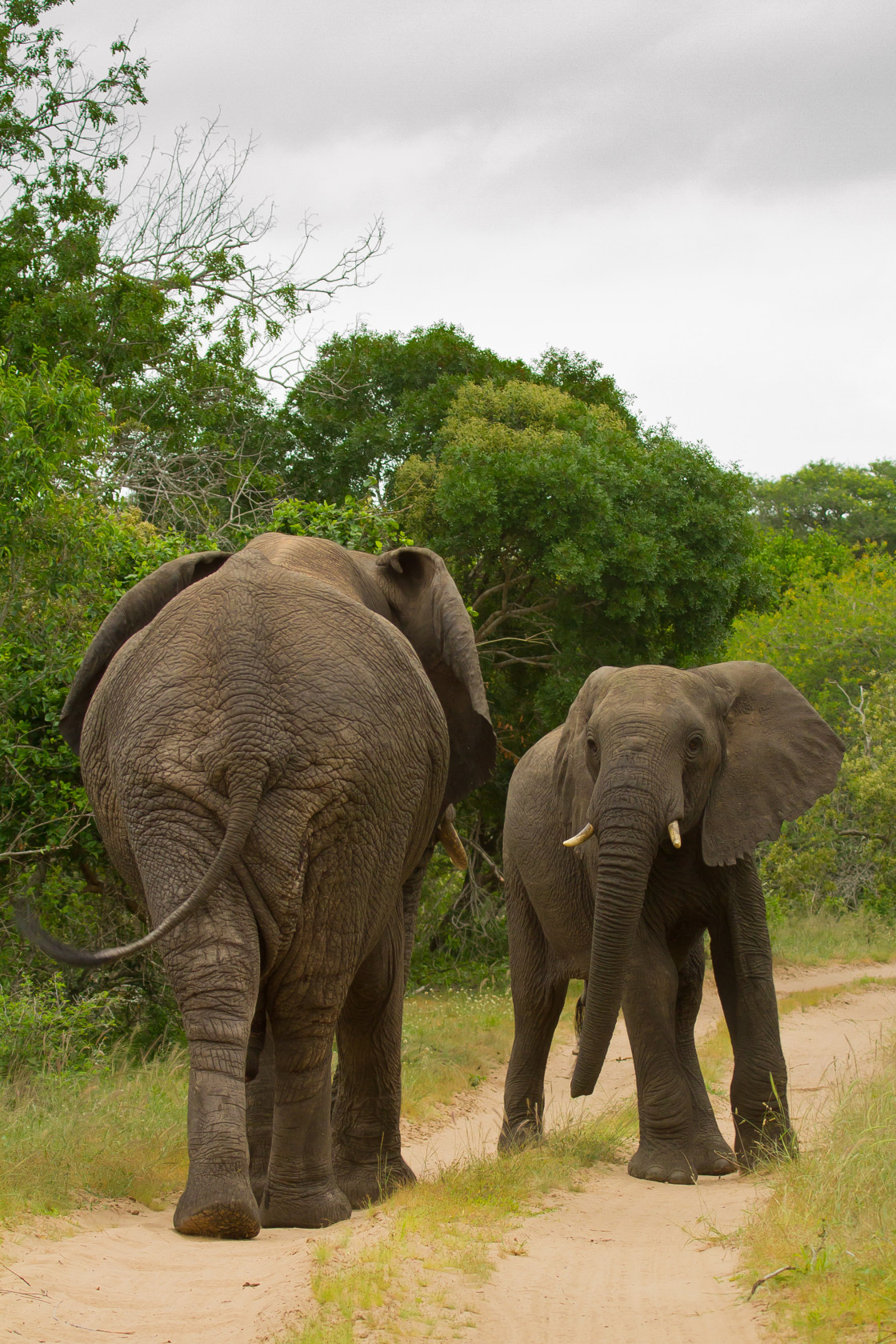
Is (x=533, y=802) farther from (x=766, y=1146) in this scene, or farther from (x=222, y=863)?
(x=222, y=863)

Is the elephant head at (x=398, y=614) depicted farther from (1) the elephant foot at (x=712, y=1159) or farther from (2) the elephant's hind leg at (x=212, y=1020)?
(1) the elephant foot at (x=712, y=1159)

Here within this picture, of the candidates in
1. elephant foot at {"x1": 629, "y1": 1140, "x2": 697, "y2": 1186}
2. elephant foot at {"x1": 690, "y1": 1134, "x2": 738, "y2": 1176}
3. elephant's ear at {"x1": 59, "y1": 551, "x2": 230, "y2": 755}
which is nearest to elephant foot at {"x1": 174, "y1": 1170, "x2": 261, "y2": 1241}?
elephant's ear at {"x1": 59, "y1": 551, "x2": 230, "y2": 755}

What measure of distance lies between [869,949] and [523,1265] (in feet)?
51.9

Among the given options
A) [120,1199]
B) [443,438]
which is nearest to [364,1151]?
[120,1199]

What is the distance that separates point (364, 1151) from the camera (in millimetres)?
6090

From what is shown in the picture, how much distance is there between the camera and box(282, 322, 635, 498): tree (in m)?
19.9

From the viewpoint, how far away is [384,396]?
21.1 meters

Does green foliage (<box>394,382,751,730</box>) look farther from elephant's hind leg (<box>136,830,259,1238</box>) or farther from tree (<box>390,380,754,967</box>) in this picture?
elephant's hind leg (<box>136,830,259,1238</box>)

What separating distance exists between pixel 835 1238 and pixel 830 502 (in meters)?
51.8

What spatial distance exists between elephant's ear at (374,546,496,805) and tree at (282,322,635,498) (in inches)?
534

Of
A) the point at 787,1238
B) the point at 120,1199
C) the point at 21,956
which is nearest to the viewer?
the point at 787,1238

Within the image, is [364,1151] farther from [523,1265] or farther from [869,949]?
[869,949]

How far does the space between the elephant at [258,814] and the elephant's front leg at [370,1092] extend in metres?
0.41

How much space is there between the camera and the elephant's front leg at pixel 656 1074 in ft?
24.1
